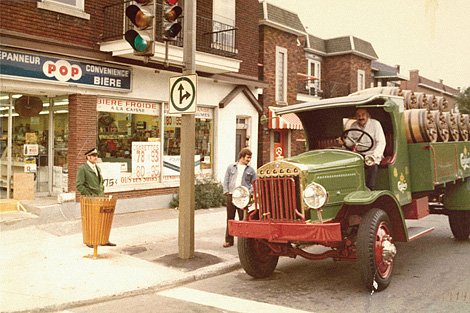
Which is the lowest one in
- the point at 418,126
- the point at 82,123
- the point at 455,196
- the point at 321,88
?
the point at 455,196

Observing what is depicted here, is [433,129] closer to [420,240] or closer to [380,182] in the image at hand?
[380,182]

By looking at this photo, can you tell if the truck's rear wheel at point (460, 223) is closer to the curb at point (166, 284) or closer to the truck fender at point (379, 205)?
the truck fender at point (379, 205)

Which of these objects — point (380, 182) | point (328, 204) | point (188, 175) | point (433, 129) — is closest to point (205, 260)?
point (188, 175)

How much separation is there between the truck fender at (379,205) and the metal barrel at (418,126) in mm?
1590

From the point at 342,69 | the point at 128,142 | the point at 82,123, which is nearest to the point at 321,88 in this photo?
the point at 342,69

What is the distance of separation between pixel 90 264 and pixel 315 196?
148 inches

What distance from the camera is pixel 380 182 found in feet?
23.4

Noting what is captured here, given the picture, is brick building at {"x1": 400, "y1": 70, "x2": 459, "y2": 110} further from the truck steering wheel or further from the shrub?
the truck steering wheel

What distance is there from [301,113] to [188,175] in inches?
92.8

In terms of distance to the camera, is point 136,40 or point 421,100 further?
point 421,100

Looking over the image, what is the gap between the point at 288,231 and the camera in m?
5.78

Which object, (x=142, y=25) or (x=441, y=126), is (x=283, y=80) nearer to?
(x=441, y=126)

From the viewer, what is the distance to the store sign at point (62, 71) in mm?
9791

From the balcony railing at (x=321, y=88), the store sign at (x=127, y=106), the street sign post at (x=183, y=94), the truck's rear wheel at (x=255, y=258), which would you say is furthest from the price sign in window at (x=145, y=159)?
the balcony railing at (x=321, y=88)
